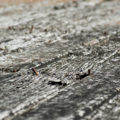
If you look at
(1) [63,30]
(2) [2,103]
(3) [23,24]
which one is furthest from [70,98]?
(3) [23,24]

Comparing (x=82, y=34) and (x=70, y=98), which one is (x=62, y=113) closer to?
(x=70, y=98)

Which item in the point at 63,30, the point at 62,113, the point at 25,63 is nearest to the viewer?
the point at 62,113

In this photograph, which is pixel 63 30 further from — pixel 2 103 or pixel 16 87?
pixel 2 103

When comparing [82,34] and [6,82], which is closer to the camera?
[6,82]

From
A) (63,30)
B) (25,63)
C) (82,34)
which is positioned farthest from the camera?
(63,30)

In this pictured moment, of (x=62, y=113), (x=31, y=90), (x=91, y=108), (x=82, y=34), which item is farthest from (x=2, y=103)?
(x=82, y=34)

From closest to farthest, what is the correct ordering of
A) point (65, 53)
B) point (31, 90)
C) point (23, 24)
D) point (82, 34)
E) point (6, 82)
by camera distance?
point (31, 90)
point (6, 82)
point (65, 53)
point (82, 34)
point (23, 24)
